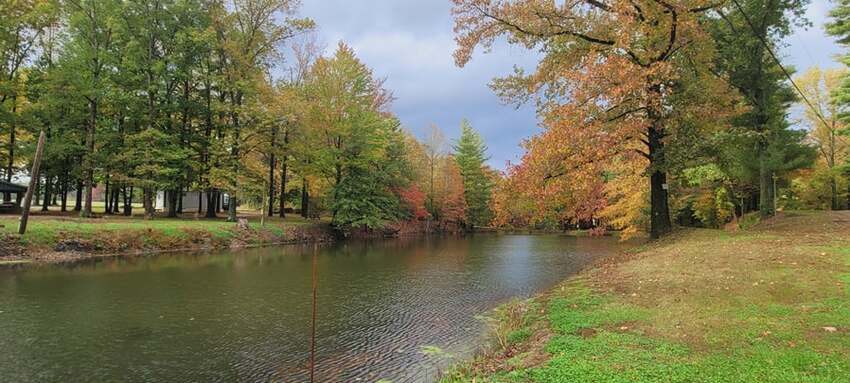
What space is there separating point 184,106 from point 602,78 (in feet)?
90.1

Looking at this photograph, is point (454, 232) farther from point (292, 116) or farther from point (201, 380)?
point (201, 380)

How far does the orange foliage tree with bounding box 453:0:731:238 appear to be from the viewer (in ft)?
42.9

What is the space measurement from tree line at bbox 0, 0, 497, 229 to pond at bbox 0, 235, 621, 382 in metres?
13.1

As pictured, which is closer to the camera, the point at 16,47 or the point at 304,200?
the point at 16,47

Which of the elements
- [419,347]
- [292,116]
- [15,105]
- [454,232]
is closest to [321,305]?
[419,347]

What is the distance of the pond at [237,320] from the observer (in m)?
6.63

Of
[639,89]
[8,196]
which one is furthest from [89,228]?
[639,89]

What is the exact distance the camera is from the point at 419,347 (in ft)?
25.7

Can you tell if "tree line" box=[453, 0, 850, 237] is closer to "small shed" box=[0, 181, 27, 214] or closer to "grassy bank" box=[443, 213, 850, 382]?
"grassy bank" box=[443, 213, 850, 382]

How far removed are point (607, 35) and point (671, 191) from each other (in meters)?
20.4

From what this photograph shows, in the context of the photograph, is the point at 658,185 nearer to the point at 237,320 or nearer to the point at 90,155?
the point at 237,320

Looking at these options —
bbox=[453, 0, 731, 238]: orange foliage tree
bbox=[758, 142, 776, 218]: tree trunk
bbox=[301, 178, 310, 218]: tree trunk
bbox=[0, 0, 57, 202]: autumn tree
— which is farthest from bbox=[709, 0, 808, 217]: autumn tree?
bbox=[0, 0, 57, 202]: autumn tree

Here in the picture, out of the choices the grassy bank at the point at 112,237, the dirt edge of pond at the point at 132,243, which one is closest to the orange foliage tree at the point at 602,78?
the dirt edge of pond at the point at 132,243

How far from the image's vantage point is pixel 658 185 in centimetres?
1628
